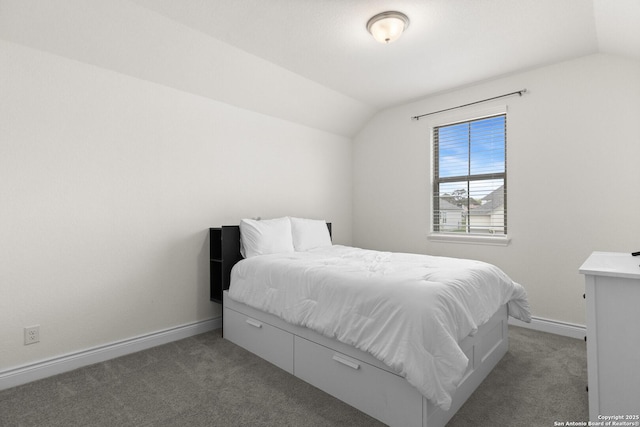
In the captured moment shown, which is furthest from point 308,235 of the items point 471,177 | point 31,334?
point 31,334

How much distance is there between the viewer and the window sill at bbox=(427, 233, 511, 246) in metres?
3.26

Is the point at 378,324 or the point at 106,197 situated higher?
the point at 106,197

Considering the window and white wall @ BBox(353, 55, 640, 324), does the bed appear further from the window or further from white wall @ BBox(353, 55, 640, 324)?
the window

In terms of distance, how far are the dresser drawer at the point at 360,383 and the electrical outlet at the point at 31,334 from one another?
5.81ft

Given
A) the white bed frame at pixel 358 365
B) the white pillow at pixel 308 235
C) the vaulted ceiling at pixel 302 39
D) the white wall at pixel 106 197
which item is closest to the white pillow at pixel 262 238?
the white pillow at pixel 308 235

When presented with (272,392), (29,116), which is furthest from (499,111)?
(29,116)

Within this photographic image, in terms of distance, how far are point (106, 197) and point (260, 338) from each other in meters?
1.62

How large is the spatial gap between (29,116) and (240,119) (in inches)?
66.0

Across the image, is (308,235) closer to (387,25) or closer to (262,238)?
(262,238)

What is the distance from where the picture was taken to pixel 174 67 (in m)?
2.67

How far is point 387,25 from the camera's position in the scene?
2230 mm

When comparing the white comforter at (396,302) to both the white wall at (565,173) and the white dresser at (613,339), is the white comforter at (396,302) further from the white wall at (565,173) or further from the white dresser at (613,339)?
the white wall at (565,173)

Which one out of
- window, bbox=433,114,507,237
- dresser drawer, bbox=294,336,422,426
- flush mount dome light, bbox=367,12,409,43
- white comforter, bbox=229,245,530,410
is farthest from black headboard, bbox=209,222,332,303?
window, bbox=433,114,507,237

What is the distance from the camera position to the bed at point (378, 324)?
1.51 m
